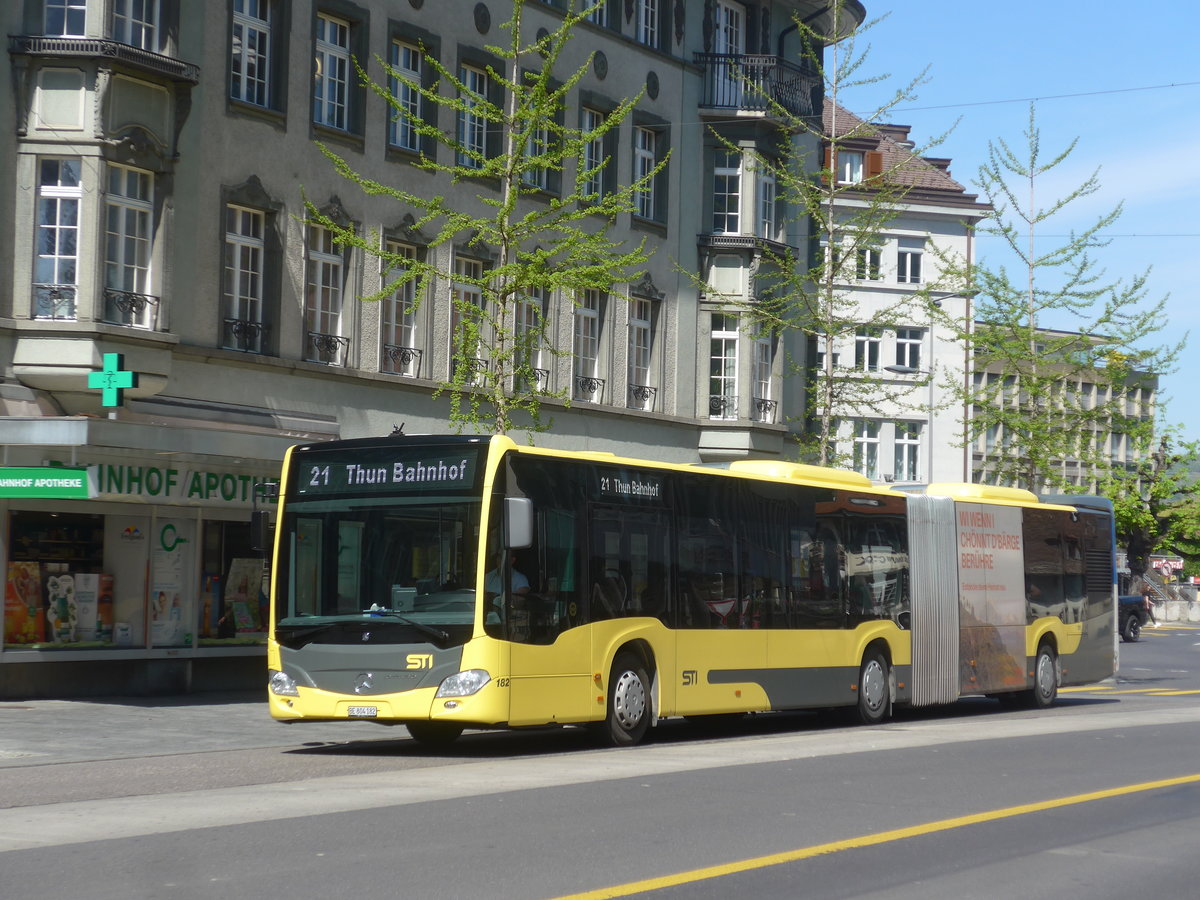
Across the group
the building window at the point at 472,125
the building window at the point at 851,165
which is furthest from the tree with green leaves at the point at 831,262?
the building window at the point at 851,165

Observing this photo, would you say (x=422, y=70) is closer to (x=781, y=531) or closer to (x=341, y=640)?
(x=781, y=531)

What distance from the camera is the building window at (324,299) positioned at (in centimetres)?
2636

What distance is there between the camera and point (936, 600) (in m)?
23.4

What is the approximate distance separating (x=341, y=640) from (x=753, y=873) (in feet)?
24.7

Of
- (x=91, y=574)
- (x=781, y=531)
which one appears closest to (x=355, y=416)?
(x=91, y=574)

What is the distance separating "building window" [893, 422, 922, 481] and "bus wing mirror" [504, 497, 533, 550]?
53.1 meters

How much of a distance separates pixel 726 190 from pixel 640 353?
4105 mm

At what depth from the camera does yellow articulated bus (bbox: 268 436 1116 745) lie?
1545 cm

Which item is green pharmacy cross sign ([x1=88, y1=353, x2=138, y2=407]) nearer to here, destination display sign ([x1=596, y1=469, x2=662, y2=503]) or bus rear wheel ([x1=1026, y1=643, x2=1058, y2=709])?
destination display sign ([x1=596, y1=469, x2=662, y2=503])

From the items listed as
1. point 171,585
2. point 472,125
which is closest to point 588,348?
point 472,125

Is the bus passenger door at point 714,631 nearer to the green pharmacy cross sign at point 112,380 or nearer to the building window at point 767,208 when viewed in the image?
the green pharmacy cross sign at point 112,380

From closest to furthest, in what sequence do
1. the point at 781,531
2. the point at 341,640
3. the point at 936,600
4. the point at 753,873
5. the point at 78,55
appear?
1. the point at 753,873
2. the point at 341,640
3. the point at 781,531
4. the point at 78,55
5. the point at 936,600

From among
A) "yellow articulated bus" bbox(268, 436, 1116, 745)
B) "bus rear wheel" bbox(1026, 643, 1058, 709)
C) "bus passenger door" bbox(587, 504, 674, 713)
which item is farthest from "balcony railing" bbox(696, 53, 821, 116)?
"bus passenger door" bbox(587, 504, 674, 713)

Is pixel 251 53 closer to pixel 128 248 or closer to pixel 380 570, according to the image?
pixel 128 248
